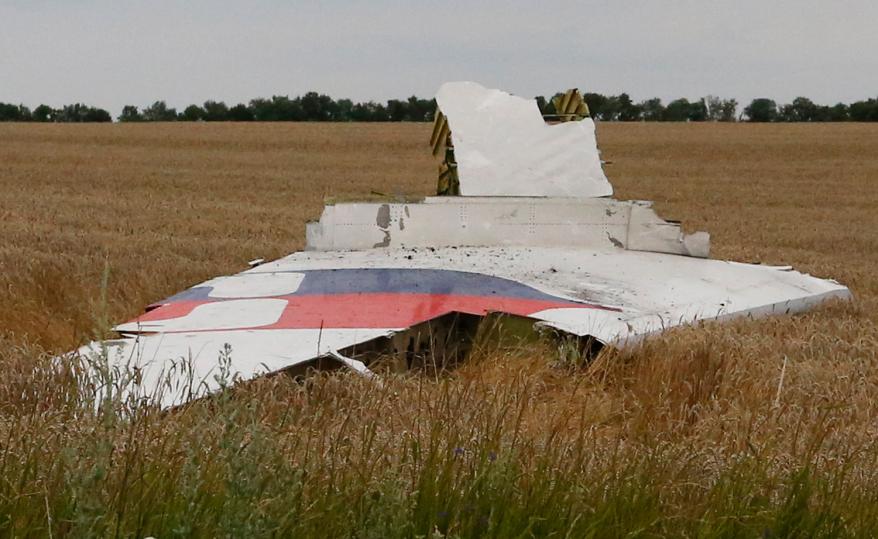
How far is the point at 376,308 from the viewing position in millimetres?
5160

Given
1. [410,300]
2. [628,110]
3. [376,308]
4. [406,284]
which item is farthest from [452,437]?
[628,110]

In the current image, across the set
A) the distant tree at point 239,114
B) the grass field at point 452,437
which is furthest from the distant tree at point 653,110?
the grass field at point 452,437

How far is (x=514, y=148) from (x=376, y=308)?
3.03 metres

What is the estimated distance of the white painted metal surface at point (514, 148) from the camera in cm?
756

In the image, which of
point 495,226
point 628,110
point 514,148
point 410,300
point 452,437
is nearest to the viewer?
point 452,437

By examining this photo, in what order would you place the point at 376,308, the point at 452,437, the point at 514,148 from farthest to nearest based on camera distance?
the point at 514,148, the point at 376,308, the point at 452,437

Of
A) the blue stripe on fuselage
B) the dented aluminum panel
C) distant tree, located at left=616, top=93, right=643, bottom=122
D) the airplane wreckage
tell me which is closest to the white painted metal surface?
the airplane wreckage

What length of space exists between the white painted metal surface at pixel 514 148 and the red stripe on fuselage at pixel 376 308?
218cm

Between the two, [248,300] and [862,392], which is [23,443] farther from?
[862,392]

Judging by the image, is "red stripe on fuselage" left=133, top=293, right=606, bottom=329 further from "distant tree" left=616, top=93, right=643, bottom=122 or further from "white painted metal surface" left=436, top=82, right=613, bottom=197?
"distant tree" left=616, top=93, right=643, bottom=122

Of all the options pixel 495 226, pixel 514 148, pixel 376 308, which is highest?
pixel 514 148

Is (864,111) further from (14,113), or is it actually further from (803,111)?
(14,113)

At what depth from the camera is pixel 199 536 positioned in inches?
87.5

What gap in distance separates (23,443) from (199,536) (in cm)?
68
